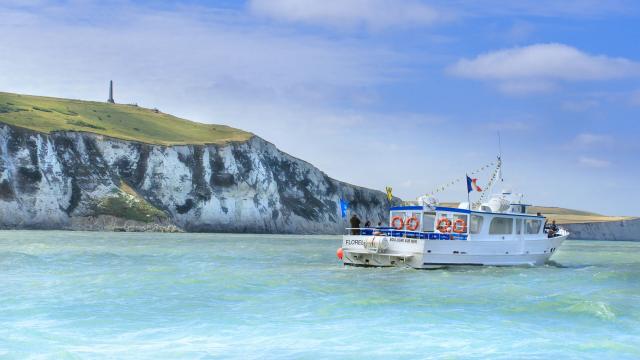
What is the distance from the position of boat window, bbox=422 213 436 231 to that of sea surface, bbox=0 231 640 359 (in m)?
3.30

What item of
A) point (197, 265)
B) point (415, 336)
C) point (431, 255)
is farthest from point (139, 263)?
point (415, 336)

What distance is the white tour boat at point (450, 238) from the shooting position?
145 ft

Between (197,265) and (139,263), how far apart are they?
3798 millimetres

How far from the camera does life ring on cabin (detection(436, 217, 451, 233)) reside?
45.8 metres

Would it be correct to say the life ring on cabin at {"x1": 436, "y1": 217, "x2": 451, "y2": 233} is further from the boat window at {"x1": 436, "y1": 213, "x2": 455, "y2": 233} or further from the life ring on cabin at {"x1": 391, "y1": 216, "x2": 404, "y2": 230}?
the life ring on cabin at {"x1": 391, "y1": 216, "x2": 404, "y2": 230}

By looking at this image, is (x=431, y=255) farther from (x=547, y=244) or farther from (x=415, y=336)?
(x=415, y=336)

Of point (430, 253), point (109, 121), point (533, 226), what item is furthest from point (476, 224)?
point (109, 121)

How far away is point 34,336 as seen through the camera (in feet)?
73.6

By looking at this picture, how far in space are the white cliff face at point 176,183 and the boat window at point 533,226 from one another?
7875 cm

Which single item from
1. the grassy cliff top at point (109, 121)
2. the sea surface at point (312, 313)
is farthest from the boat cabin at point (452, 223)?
the grassy cliff top at point (109, 121)

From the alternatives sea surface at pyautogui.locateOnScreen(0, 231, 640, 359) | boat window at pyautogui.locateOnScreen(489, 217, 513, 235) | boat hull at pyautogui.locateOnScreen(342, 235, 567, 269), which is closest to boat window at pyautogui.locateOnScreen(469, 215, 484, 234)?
boat hull at pyautogui.locateOnScreen(342, 235, 567, 269)

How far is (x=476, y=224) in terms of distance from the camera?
46.5 meters

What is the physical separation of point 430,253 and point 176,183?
9043 cm

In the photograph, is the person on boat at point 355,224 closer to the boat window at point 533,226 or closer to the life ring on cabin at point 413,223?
the life ring on cabin at point 413,223
